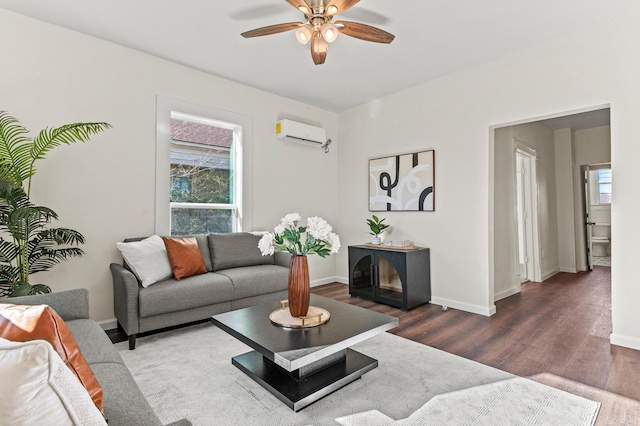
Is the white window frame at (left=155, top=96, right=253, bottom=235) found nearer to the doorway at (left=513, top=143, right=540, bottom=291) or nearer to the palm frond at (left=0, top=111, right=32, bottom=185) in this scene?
the palm frond at (left=0, top=111, right=32, bottom=185)

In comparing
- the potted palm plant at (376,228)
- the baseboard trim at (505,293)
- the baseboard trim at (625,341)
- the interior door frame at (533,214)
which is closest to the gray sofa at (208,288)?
the potted palm plant at (376,228)

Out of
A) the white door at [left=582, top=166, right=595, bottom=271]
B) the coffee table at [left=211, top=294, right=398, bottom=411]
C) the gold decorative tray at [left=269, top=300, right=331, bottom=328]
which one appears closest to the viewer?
the coffee table at [left=211, top=294, right=398, bottom=411]

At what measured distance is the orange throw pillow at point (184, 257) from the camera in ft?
10.1

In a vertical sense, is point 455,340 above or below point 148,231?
below

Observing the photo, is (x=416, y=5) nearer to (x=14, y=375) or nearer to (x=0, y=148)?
(x=14, y=375)

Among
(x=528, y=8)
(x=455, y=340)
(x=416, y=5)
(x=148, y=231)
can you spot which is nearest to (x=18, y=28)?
(x=148, y=231)

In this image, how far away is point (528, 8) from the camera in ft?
8.70

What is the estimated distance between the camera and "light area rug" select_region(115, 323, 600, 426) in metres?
1.81

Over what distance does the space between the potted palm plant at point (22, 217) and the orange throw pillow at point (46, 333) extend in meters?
1.72

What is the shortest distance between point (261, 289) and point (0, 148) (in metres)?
2.38

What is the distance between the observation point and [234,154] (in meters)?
4.23

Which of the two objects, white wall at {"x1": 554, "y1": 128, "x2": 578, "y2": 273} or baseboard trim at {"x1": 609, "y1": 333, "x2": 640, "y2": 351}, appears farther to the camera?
white wall at {"x1": 554, "y1": 128, "x2": 578, "y2": 273}

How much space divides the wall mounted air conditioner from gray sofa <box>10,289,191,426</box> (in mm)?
3087

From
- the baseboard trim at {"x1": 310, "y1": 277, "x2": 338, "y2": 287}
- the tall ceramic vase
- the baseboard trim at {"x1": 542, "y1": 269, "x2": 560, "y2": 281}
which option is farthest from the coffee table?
Result: the baseboard trim at {"x1": 542, "y1": 269, "x2": 560, "y2": 281}
